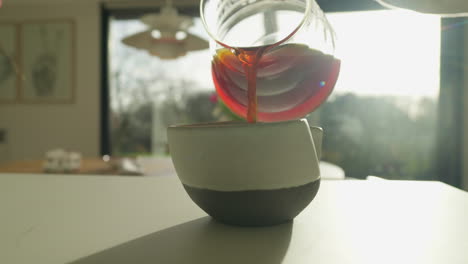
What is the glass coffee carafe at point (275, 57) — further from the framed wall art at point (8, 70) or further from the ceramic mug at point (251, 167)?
the framed wall art at point (8, 70)

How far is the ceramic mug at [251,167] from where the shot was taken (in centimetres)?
28

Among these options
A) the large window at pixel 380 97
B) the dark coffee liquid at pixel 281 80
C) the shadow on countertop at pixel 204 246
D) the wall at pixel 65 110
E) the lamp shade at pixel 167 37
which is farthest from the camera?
the wall at pixel 65 110

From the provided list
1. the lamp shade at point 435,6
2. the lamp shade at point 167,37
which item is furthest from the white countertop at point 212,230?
the lamp shade at point 167,37

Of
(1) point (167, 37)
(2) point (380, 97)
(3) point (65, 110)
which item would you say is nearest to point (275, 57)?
(1) point (167, 37)

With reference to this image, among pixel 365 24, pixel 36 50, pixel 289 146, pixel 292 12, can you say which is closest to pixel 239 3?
pixel 292 12

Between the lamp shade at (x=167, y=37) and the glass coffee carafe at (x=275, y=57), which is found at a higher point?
the lamp shade at (x=167, y=37)

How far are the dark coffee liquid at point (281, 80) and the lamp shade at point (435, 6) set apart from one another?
0.12m

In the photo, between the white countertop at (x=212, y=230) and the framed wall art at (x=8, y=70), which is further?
the framed wall art at (x=8, y=70)

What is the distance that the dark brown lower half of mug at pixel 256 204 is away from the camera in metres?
0.29

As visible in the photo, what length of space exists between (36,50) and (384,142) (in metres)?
3.31

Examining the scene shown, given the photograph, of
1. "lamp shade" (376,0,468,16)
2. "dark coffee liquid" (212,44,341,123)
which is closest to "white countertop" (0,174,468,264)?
"dark coffee liquid" (212,44,341,123)

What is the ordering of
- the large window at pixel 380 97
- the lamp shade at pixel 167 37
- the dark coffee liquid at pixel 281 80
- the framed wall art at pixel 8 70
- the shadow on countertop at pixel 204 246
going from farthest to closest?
1. the framed wall art at pixel 8 70
2. the large window at pixel 380 97
3. the lamp shade at pixel 167 37
4. the dark coffee liquid at pixel 281 80
5. the shadow on countertop at pixel 204 246

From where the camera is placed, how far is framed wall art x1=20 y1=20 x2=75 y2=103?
3.34 m

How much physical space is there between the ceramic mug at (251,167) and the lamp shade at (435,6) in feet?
1.03
